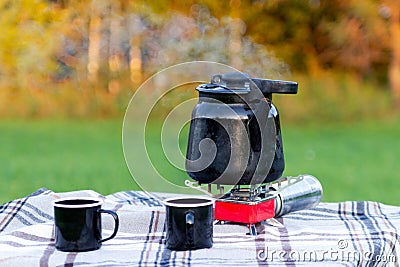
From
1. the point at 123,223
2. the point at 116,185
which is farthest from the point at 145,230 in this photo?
the point at 116,185

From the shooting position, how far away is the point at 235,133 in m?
1.21

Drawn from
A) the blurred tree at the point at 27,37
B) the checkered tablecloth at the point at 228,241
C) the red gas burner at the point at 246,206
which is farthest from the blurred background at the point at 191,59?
the red gas burner at the point at 246,206

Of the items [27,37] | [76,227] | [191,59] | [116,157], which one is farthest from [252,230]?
[27,37]

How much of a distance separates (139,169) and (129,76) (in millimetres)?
4784

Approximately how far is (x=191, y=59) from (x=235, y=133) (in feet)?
14.7

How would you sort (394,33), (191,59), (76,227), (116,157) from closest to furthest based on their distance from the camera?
(76,227)
(116,157)
(191,59)
(394,33)

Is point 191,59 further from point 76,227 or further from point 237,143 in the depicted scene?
point 76,227

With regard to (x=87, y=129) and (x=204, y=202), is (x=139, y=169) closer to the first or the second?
(x=204, y=202)

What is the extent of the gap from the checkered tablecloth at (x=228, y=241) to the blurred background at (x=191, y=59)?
3257 mm

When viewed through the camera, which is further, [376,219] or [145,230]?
[376,219]

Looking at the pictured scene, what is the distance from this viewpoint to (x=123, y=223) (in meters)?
1.30

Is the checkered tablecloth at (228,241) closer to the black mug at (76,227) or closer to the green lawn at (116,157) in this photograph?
the black mug at (76,227)

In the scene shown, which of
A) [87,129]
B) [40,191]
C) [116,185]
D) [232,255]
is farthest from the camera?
[87,129]

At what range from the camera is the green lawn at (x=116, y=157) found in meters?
3.85
